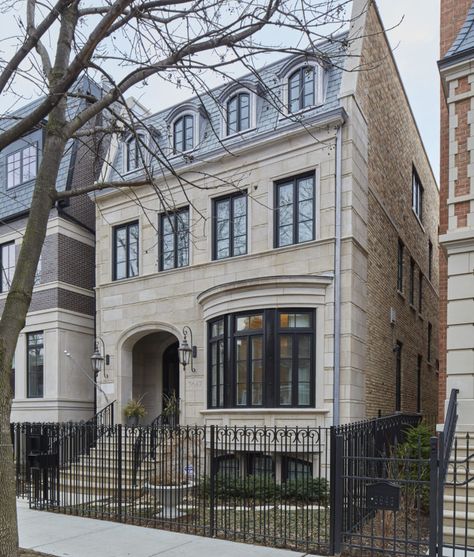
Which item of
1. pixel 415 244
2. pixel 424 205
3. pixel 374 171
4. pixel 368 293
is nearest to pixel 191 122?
pixel 374 171

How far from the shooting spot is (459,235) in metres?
9.33

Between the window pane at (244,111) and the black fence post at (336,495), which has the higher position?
the window pane at (244,111)

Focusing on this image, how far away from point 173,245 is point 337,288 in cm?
495

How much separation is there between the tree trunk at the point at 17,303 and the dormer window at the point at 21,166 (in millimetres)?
12320

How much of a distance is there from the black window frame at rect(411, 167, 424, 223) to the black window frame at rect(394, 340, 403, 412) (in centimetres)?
511

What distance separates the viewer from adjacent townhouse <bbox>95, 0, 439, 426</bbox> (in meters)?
11.9

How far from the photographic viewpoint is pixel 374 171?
1385cm

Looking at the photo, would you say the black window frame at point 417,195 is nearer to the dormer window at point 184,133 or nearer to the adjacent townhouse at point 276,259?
the adjacent townhouse at point 276,259

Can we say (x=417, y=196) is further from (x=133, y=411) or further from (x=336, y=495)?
(x=336, y=495)

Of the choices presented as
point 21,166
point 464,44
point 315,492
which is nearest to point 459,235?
point 464,44

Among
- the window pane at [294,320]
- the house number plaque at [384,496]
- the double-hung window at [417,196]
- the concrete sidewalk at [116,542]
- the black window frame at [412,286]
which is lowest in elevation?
the concrete sidewalk at [116,542]

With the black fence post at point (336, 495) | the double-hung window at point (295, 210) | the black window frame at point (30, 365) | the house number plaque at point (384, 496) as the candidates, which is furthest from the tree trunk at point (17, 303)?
the black window frame at point (30, 365)

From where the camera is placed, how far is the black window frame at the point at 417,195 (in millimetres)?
18625

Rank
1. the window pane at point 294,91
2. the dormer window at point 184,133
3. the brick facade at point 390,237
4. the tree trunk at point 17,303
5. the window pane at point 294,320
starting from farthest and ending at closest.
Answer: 1. the dormer window at point 184,133
2. the brick facade at point 390,237
3. the window pane at point 294,91
4. the window pane at point 294,320
5. the tree trunk at point 17,303
